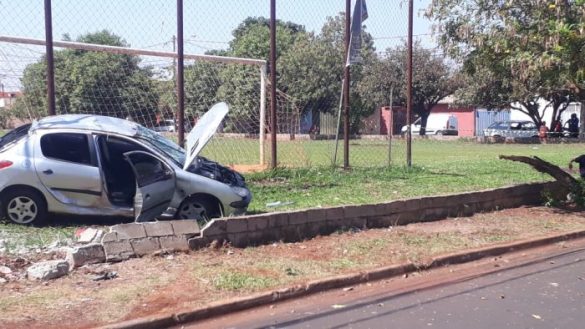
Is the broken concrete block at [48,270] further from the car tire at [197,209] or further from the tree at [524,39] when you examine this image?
the tree at [524,39]

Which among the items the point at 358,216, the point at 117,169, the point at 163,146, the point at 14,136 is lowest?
the point at 358,216

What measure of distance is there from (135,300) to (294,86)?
2801cm

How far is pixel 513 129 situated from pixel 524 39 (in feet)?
107

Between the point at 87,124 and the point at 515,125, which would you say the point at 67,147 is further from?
the point at 515,125

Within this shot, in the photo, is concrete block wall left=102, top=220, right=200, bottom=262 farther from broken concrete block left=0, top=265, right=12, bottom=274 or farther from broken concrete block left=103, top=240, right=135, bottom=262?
broken concrete block left=0, top=265, right=12, bottom=274

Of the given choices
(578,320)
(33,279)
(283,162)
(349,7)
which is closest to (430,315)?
(578,320)

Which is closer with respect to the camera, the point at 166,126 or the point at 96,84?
the point at 96,84

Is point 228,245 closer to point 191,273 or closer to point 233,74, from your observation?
point 191,273

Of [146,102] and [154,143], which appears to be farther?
[146,102]

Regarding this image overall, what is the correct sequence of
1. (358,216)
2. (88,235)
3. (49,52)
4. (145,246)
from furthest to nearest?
(49,52)
(358,216)
(88,235)
(145,246)

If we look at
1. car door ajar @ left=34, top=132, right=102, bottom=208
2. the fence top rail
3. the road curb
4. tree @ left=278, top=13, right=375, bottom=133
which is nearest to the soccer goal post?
the fence top rail

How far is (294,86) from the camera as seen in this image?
33.3 metres

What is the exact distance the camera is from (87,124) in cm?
906

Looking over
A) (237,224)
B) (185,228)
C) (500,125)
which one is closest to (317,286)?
(237,224)
